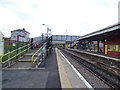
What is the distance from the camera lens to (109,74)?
579 cm

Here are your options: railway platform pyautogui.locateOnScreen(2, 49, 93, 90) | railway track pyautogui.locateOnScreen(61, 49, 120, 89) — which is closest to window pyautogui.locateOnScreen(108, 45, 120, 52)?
railway track pyautogui.locateOnScreen(61, 49, 120, 89)

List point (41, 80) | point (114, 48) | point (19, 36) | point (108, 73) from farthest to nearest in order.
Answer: point (114, 48)
point (19, 36)
point (108, 73)
point (41, 80)

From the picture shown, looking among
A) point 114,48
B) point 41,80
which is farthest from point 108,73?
point 114,48

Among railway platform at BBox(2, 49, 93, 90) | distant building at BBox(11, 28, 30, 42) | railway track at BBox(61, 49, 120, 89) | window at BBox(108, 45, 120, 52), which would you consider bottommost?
railway track at BBox(61, 49, 120, 89)

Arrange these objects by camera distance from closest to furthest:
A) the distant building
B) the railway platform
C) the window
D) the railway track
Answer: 1. the railway platform
2. the railway track
3. the distant building
4. the window

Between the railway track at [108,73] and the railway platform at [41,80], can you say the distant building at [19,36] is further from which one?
the railway track at [108,73]

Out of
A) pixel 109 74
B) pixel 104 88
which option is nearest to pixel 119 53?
pixel 109 74

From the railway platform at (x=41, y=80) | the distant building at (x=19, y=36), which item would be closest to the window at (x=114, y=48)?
the railway platform at (x=41, y=80)

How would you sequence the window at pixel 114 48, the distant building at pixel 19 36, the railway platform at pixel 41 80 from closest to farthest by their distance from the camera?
the railway platform at pixel 41 80
the distant building at pixel 19 36
the window at pixel 114 48

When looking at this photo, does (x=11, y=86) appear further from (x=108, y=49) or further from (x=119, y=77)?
(x=108, y=49)

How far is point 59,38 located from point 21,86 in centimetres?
5364

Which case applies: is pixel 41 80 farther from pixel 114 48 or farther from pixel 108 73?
pixel 114 48

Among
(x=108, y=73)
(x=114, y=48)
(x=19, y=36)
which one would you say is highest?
(x=19, y=36)

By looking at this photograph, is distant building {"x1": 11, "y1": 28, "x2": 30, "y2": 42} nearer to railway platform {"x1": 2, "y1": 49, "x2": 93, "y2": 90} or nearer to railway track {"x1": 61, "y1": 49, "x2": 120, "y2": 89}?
railway platform {"x1": 2, "y1": 49, "x2": 93, "y2": 90}
